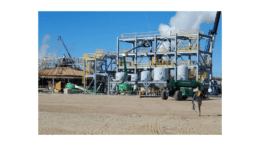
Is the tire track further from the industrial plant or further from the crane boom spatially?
the crane boom

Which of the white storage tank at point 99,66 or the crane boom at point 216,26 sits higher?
the crane boom at point 216,26

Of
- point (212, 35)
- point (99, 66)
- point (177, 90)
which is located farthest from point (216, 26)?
point (177, 90)

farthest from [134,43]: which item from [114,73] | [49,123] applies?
[49,123]

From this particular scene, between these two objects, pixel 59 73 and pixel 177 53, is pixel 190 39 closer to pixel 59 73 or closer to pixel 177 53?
pixel 177 53

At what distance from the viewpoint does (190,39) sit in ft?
145

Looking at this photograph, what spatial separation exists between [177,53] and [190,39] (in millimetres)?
3408

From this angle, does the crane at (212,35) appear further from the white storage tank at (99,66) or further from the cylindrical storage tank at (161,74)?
the white storage tank at (99,66)

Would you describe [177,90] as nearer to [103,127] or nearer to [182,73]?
[182,73]

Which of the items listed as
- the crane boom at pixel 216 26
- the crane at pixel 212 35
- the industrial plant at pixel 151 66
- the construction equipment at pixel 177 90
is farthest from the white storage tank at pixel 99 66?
the construction equipment at pixel 177 90

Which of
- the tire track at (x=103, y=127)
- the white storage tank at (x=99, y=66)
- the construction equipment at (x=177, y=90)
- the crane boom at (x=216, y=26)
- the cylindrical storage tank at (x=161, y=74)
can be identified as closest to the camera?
the tire track at (x=103, y=127)

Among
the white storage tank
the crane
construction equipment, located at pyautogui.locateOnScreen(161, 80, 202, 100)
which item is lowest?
construction equipment, located at pyautogui.locateOnScreen(161, 80, 202, 100)

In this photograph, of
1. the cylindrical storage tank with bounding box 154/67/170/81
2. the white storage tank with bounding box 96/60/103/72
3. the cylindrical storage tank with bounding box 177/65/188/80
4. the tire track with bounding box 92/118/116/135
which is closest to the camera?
the tire track with bounding box 92/118/116/135

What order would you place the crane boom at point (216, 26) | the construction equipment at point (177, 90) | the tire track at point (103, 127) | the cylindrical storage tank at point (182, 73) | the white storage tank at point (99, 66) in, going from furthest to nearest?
the white storage tank at point (99, 66) < the crane boom at point (216, 26) < the cylindrical storage tank at point (182, 73) < the construction equipment at point (177, 90) < the tire track at point (103, 127)

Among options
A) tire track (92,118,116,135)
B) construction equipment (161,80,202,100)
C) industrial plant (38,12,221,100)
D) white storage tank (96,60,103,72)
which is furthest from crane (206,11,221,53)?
tire track (92,118,116,135)
